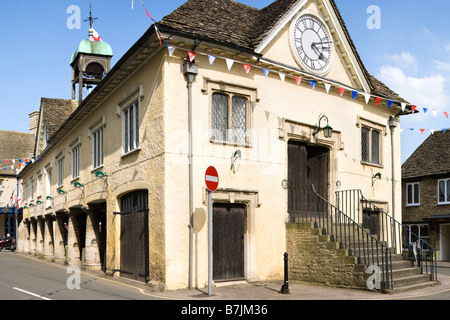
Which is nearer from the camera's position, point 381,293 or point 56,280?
point 381,293

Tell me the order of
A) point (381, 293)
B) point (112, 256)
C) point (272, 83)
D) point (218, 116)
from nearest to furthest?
point (381, 293) → point (218, 116) → point (272, 83) → point (112, 256)

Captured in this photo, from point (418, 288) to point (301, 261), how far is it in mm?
3084

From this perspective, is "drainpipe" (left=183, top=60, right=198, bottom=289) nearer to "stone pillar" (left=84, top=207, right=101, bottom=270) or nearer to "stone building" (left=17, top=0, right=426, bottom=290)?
"stone building" (left=17, top=0, right=426, bottom=290)

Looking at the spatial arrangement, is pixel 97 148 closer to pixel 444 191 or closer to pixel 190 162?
pixel 190 162

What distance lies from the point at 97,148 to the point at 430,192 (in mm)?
22314

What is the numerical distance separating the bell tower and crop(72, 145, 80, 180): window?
10.4 m

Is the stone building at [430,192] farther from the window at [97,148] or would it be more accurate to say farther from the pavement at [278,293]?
the window at [97,148]

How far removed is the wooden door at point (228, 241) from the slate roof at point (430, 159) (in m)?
21.3

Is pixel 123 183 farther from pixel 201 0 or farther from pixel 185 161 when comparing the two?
pixel 201 0

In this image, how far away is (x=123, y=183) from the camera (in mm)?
15016

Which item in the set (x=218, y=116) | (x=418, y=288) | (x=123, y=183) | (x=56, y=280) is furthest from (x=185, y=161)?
(x=418, y=288)

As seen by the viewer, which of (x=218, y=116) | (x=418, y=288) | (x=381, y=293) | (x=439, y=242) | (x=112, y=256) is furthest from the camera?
(x=439, y=242)

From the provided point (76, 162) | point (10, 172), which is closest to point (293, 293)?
point (76, 162)

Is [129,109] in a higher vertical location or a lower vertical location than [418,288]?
higher
